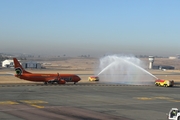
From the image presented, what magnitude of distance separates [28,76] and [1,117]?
56.3 metres

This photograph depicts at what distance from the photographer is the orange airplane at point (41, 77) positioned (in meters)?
96.0

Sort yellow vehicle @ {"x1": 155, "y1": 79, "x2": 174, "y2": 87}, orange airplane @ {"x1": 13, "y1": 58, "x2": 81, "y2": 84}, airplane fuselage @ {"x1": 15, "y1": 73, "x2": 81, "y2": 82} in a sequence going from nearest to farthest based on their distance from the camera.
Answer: airplane fuselage @ {"x1": 15, "y1": 73, "x2": 81, "y2": 82}, orange airplane @ {"x1": 13, "y1": 58, "x2": 81, "y2": 84}, yellow vehicle @ {"x1": 155, "y1": 79, "x2": 174, "y2": 87}

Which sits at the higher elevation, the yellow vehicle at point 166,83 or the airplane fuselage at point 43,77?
the airplane fuselage at point 43,77

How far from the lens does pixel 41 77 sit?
9775cm

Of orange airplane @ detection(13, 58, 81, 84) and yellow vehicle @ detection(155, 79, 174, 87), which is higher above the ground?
orange airplane @ detection(13, 58, 81, 84)

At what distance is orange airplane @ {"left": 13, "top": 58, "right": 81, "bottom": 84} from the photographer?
96000 millimetres

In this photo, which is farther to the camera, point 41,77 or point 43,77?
point 43,77

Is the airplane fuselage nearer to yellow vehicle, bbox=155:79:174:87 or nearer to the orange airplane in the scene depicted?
the orange airplane

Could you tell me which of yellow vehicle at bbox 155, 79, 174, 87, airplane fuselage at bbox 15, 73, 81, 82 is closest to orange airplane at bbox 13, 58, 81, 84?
airplane fuselage at bbox 15, 73, 81, 82

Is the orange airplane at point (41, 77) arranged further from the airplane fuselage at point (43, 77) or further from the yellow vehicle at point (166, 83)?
the yellow vehicle at point (166, 83)

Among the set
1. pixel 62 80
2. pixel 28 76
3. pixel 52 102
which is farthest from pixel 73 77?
pixel 52 102

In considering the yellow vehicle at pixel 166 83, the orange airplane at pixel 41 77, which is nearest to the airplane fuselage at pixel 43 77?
the orange airplane at pixel 41 77

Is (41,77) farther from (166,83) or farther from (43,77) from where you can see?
(166,83)

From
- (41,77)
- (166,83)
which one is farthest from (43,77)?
(166,83)
